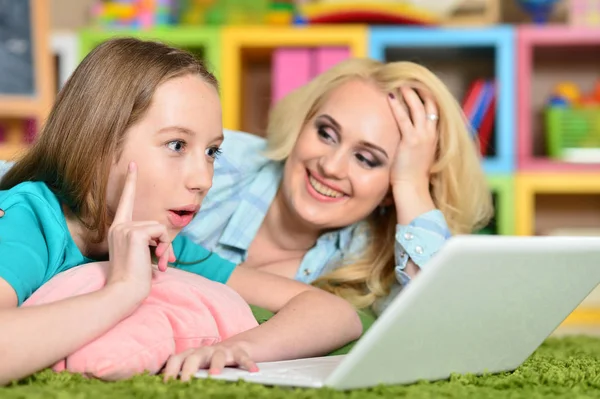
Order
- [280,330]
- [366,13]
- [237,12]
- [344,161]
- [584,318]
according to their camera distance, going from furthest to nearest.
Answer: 1. [237,12]
2. [584,318]
3. [366,13]
4. [344,161]
5. [280,330]

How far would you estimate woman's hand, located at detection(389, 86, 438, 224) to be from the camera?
5.47ft

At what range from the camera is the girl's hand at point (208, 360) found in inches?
36.7

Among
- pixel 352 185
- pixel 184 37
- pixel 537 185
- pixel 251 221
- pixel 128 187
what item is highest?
pixel 184 37

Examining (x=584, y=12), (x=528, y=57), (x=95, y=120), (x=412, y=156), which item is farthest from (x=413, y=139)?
(x=584, y=12)

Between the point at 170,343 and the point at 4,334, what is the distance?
0.68 ft

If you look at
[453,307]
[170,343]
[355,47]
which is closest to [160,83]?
[170,343]

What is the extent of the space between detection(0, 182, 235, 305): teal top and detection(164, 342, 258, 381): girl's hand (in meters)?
0.20

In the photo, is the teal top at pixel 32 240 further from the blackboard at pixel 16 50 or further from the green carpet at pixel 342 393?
the blackboard at pixel 16 50

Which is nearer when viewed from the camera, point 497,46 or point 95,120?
point 95,120

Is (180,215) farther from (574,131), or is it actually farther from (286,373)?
(574,131)

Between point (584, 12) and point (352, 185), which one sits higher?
point (584, 12)

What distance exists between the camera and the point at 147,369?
38.0 inches

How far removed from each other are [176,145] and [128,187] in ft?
0.36

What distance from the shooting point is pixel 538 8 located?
2.92 metres
